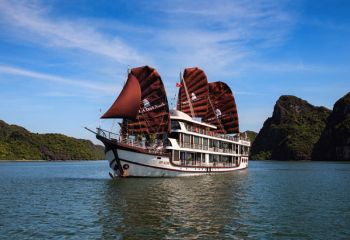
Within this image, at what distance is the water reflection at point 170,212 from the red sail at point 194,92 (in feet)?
82.9

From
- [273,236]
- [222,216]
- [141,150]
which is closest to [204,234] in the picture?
[273,236]

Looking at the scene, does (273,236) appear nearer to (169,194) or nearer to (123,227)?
(123,227)

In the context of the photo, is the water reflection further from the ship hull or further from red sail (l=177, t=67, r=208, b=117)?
red sail (l=177, t=67, r=208, b=117)

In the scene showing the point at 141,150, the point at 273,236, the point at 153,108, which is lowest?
the point at 273,236

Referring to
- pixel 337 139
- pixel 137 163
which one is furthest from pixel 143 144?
pixel 337 139

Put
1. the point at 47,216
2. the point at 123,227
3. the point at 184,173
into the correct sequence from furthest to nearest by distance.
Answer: the point at 184,173 < the point at 47,216 < the point at 123,227

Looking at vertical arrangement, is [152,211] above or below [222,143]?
below

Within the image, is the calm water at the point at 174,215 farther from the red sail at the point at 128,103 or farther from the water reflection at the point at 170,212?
the red sail at the point at 128,103

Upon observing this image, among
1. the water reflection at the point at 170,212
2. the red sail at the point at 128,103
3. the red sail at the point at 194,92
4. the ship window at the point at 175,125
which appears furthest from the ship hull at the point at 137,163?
the red sail at the point at 194,92

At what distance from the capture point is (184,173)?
163 feet

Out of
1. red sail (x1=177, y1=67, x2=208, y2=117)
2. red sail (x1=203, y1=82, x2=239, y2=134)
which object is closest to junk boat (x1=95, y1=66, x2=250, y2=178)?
red sail (x1=177, y1=67, x2=208, y2=117)

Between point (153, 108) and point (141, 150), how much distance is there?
7809mm

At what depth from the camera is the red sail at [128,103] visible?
46588 mm

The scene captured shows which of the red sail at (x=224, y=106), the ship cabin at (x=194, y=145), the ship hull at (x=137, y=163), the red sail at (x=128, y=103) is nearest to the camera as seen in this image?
the ship hull at (x=137, y=163)
